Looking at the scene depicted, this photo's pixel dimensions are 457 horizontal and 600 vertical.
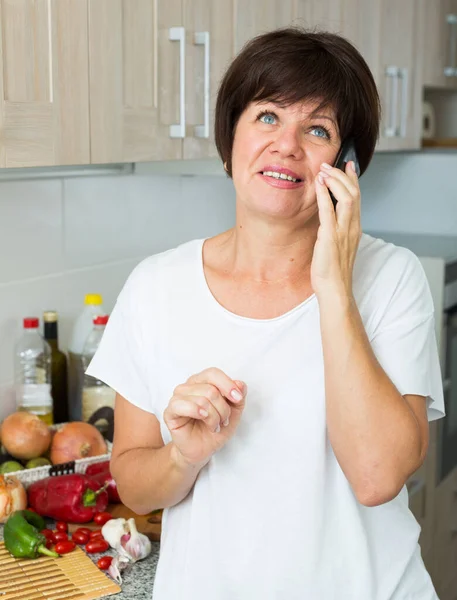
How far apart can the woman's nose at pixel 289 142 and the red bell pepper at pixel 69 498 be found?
2.33 ft

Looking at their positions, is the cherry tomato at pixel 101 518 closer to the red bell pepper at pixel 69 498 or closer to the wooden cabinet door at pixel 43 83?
the red bell pepper at pixel 69 498

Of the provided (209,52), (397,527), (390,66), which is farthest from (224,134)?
(390,66)

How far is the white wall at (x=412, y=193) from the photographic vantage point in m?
3.01

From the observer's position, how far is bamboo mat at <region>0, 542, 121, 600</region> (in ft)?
4.34

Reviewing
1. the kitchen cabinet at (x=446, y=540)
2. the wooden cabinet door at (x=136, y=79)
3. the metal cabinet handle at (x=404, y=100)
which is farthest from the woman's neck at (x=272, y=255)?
the kitchen cabinet at (x=446, y=540)

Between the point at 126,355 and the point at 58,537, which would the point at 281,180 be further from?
the point at 58,537

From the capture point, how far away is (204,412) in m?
1.07

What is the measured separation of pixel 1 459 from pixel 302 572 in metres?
0.80

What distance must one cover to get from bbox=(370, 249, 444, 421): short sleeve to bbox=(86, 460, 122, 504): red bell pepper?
65 centimetres

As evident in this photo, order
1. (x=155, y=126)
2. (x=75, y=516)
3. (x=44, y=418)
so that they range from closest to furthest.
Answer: (x=75, y=516) → (x=155, y=126) → (x=44, y=418)

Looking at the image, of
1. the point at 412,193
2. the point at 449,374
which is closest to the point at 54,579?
the point at 449,374

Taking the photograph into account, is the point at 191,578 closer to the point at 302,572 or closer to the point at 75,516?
the point at 302,572

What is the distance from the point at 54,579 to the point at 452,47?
2233 mm

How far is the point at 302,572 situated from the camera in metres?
1.17
